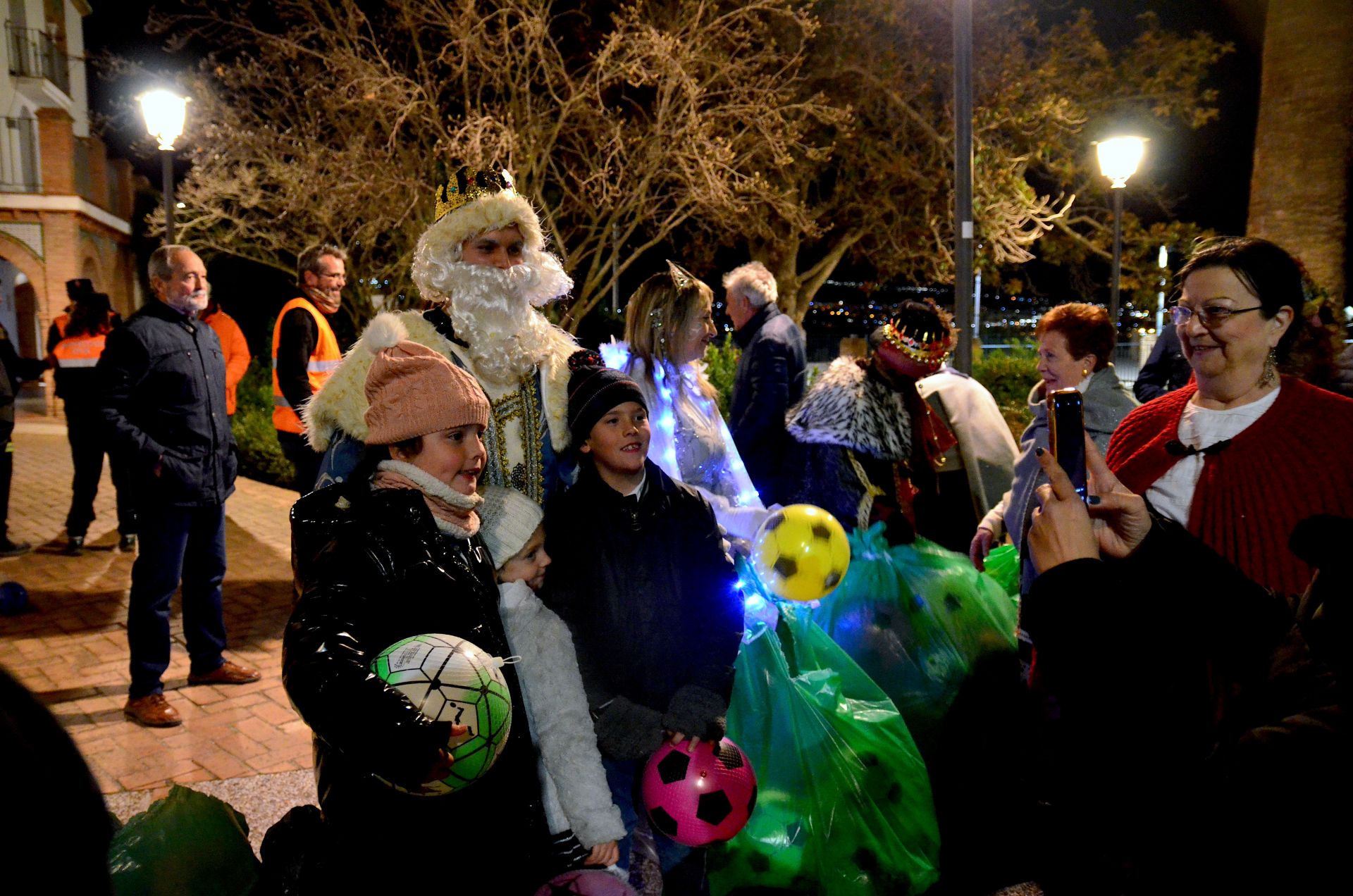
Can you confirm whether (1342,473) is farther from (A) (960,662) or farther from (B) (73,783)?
(B) (73,783)

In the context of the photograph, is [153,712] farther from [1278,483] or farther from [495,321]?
[1278,483]

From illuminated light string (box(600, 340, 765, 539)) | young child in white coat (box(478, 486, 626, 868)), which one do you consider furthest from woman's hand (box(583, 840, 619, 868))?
illuminated light string (box(600, 340, 765, 539))

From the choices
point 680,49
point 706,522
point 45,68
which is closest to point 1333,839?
point 706,522

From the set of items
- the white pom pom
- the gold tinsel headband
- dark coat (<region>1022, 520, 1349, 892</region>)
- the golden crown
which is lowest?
dark coat (<region>1022, 520, 1349, 892</region>)

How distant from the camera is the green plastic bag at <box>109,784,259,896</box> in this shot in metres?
2.10

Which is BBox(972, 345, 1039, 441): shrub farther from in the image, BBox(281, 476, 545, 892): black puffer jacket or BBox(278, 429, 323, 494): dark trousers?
BBox(281, 476, 545, 892): black puffer jacket

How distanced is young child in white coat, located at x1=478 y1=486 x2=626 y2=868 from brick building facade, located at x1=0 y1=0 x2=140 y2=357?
25.3 metres

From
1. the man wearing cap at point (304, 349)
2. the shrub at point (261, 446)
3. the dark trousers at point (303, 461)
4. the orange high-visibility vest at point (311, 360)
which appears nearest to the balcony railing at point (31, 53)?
the shrub at point (261, 446)

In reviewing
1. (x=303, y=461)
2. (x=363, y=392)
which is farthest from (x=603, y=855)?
(x=303, y=461)

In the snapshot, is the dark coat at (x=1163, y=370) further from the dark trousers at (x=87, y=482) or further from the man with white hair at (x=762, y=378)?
the dark trousers at (x=87, y=482)

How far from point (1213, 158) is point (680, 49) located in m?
14.5

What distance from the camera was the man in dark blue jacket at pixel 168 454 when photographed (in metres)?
4.48

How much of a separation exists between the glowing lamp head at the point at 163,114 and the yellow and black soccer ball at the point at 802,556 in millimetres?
8644

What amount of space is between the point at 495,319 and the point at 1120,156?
11857 millimetres
